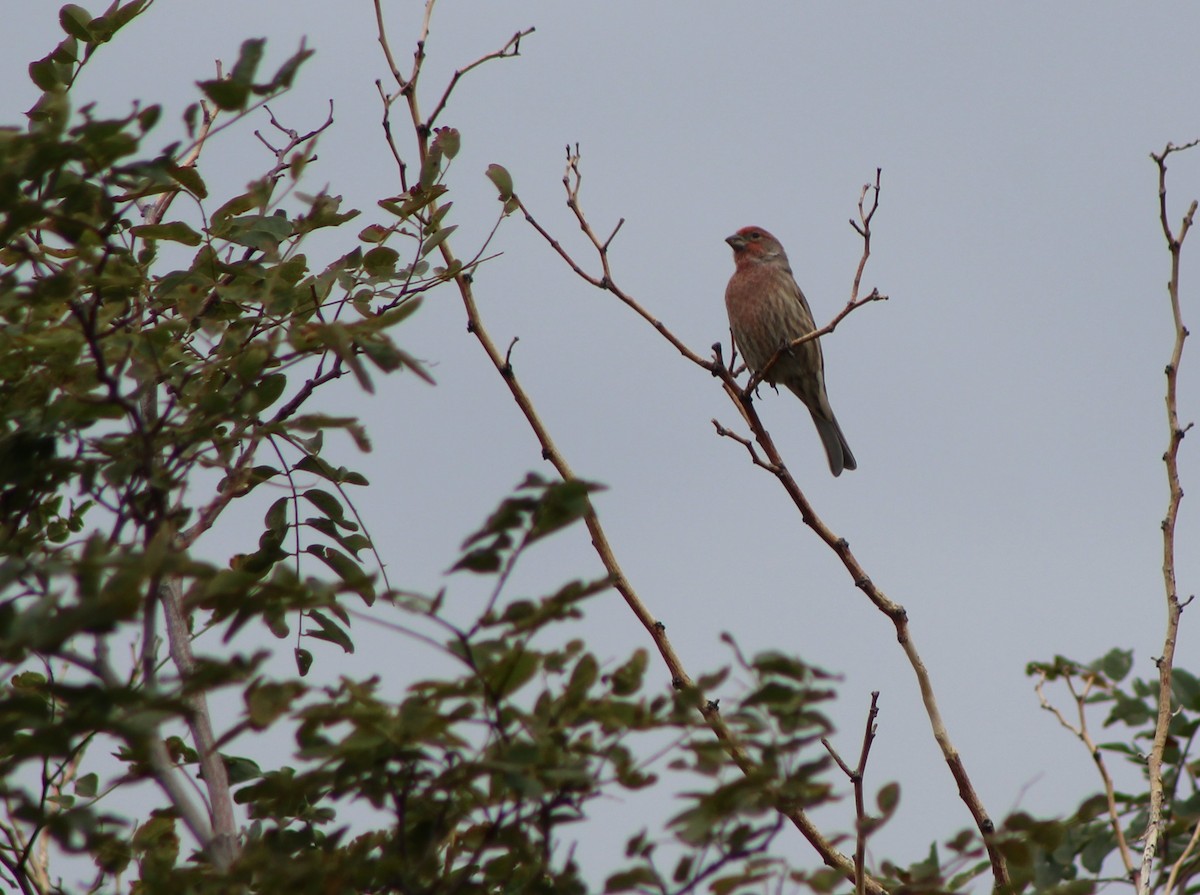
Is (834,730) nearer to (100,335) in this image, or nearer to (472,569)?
(472,569)

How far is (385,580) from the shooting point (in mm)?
3281

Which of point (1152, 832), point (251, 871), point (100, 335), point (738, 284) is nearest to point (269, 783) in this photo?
point (251, 871)

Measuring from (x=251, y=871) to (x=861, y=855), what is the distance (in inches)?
45.2

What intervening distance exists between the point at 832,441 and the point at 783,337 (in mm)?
832

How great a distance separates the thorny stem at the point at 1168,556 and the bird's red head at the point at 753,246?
6.25 metres

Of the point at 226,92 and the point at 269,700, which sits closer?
the point at 269,700

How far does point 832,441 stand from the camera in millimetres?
10336

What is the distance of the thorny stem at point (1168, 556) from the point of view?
3477 millimetres

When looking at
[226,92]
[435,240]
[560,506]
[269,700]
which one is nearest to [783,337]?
[435,240]

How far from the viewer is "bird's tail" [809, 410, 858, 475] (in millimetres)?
10320

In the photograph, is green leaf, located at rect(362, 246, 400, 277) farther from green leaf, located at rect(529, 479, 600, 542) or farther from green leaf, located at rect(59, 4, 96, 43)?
green leaf, located at rect(529, 479, 600, 542)

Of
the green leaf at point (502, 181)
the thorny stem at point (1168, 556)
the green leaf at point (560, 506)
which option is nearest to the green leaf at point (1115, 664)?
the thorny stem at point (1168, 556)

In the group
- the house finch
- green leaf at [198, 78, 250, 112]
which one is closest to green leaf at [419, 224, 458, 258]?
green leaf at [198, 78, 250, 112]

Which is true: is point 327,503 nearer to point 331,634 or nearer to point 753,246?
point 331,634
